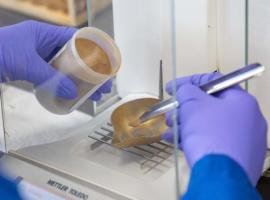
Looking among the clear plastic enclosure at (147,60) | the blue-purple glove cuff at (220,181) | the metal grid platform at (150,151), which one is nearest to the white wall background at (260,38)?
the clear plastic enclosure at (147,60)

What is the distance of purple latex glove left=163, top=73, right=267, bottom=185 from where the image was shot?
0.69 meters

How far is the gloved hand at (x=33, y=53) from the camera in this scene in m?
0.94

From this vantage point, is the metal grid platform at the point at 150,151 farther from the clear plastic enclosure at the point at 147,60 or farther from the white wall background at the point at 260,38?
the white wall background at the point at 260,38

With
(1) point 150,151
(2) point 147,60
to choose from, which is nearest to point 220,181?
(1) point 150,151

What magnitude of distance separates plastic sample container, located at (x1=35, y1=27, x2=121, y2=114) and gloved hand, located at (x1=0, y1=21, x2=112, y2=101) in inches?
0.5

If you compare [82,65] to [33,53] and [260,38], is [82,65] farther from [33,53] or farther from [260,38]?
[260,38]

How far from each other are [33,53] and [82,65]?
0.12 meters

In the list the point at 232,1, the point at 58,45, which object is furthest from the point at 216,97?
the point at 58,45

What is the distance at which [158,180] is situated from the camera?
2.66 feet

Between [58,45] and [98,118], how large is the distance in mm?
129

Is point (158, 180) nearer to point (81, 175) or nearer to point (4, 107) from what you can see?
point (81, 175)

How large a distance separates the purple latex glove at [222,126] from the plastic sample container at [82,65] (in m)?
0.17

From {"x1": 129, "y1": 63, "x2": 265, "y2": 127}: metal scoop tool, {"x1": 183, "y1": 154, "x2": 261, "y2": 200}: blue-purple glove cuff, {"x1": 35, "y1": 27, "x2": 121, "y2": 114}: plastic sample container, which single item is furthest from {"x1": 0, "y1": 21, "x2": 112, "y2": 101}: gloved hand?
{"x1": 183, "y1": 154, "x2": 261, "y2": 200}: blue-purple glove cuff

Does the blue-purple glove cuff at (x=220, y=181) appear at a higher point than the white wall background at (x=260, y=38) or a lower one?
lower
